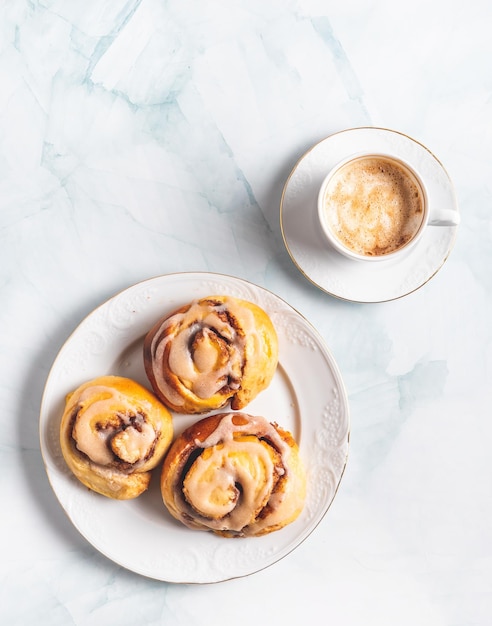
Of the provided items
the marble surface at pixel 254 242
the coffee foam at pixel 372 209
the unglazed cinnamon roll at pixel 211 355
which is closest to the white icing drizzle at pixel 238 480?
the unglazed cinnamon roll at pixel 211 355

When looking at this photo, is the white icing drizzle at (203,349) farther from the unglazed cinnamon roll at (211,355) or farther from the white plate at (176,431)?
the white plate at (176,431)

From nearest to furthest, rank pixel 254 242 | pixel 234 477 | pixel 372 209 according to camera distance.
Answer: pixel 234 477 < pixel 372 209 < pixel 254 242

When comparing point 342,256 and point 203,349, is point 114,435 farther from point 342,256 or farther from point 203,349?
point 342,256

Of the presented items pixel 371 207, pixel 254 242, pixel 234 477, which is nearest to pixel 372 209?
pixel 371 207

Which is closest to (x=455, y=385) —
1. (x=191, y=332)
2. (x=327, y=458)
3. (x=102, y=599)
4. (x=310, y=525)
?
(x=327, y=458)

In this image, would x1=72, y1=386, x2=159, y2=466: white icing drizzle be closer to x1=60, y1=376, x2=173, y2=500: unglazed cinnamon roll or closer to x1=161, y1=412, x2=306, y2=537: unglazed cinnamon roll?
x1=60, y1=376, x2=173, y2=500: unglazed cinnamon roll

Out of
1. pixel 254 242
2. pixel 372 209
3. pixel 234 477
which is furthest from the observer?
pixel 254 242

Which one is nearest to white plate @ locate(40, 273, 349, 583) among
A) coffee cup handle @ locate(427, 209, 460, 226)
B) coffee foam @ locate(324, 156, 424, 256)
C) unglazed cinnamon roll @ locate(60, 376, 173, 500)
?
unglazed cinnamon roll @ locate(60, 376, 173, 500)
